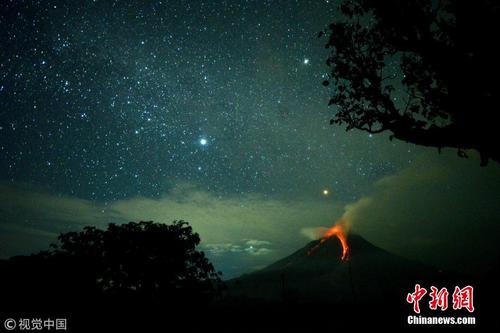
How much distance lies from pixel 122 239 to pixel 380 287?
13503 centimetres

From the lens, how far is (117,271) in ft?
59.0

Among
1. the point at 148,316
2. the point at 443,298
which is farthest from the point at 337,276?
the point at 148,316

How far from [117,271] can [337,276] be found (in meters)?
155

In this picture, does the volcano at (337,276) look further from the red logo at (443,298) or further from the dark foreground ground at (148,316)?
the red logo at (443,298)

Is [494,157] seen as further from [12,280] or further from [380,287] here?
[380,287]

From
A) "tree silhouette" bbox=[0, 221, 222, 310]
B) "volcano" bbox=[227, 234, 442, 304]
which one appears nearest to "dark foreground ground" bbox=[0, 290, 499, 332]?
"tree silhouette" bbox=[0, 221, 222, 310]

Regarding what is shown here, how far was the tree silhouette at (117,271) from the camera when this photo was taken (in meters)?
13.7

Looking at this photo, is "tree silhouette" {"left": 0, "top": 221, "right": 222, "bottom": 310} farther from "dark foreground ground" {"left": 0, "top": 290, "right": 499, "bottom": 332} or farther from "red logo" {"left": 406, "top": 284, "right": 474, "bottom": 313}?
"red logo" {"left": 406, "top": 284, "right": 474, "bottom": 313}

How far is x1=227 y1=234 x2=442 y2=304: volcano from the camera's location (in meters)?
128

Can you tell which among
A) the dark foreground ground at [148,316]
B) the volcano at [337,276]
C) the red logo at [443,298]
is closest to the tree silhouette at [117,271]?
the dark foreground ground at [148,316]

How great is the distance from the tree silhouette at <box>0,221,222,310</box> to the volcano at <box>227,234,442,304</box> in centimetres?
10284

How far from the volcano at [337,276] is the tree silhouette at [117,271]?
102843mm

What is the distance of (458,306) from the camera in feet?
43.1

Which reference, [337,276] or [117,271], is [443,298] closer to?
[117,271]
